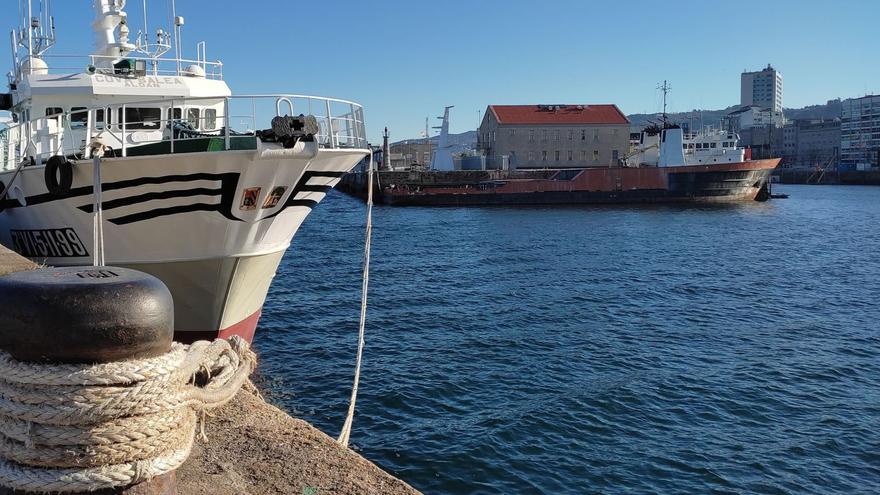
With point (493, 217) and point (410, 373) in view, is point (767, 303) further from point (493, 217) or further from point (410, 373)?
point (493, 217)

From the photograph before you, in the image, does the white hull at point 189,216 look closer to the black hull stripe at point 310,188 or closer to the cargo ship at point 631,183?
the black hull stripe at point 310,188

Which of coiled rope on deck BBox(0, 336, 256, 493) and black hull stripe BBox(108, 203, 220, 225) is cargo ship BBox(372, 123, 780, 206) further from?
coiled rope on deck BBox(0, 336, 256, 493)

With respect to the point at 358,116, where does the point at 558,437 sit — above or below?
below

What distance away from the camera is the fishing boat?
32.5 feet

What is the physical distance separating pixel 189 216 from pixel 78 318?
861 centimetres

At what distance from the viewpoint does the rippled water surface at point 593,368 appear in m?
9.38

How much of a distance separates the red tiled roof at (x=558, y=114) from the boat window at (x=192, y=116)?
65.9m

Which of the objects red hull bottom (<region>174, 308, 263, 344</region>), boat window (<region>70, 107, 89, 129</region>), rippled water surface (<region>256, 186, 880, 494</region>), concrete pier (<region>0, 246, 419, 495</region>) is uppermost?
boat window (<region>70, 107, 89, 129</region>)

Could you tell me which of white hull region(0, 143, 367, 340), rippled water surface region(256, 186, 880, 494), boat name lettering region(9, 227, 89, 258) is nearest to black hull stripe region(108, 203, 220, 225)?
white hull region(0, 143, 367, 340)

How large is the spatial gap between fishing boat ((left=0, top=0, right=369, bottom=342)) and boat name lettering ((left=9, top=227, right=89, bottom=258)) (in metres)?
0.02

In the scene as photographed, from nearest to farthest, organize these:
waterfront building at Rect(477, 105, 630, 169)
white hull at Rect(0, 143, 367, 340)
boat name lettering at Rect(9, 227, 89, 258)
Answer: white hull at Rect(0, 143, 367, 340), boat name lettering at Rect(9, 227, 89, 258), waterfront building at Rect(477, 105, 630, 169)

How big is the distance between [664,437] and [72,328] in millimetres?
9674

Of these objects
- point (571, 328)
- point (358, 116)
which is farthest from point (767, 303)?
point (358, 116)

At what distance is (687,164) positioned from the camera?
63.2 meters
